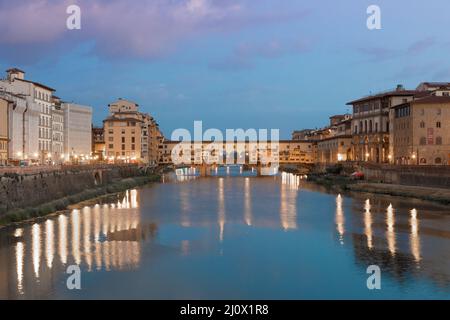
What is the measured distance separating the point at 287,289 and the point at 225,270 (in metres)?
3.03

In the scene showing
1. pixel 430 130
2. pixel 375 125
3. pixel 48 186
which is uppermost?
pixel 375 125

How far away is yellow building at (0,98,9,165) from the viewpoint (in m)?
46.3

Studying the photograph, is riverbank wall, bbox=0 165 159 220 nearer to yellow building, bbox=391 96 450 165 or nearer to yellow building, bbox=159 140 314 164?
yellow building, bbox=391 96 450 165

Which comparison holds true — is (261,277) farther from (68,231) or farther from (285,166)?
(285,166)

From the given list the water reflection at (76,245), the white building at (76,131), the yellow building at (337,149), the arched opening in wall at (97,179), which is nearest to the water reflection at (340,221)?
the water reflection at (76,245)

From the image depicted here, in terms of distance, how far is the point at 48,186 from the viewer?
3675 cm

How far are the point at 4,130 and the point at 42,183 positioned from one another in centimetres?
1514

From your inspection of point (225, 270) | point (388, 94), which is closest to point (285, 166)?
point (388, 94)

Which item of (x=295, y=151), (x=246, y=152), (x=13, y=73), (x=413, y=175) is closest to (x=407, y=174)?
(x=413, y=175)

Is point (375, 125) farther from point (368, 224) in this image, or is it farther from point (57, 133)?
point (368, 224)

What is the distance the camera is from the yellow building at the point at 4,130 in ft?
152

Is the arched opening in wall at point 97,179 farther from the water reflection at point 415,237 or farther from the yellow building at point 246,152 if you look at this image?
the yellow building at point 246,152

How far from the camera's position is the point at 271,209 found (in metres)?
38.4

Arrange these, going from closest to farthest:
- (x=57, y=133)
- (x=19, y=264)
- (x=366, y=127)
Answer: (x=19, y=264) → (x=57, y=133) → (x=366, y=127)
